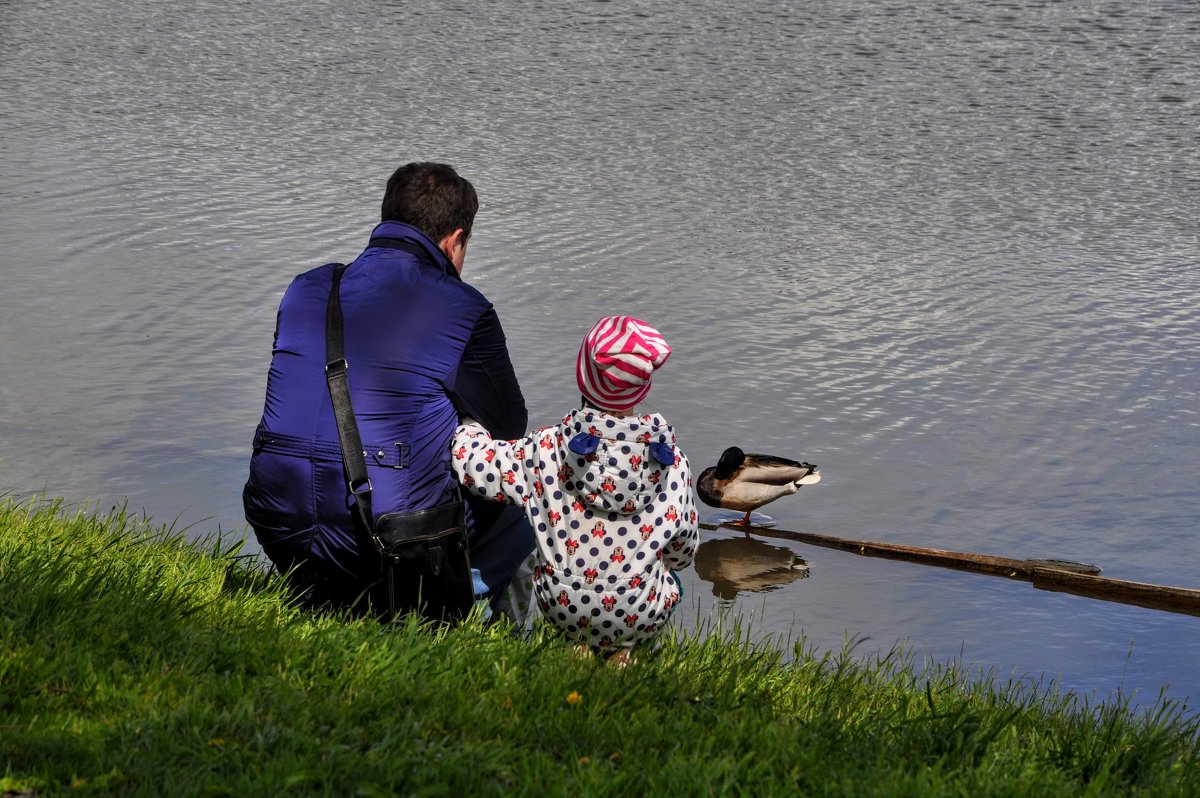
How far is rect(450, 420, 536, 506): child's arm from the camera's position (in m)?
4.11

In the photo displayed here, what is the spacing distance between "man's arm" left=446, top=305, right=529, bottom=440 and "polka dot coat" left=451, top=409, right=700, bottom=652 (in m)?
0.20

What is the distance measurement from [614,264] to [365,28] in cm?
1225

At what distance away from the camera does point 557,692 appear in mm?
3457

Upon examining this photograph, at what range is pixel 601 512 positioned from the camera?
4.01 metres

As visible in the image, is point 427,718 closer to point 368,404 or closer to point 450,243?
point 368,404

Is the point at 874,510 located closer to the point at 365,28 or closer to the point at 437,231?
the point at 437,231

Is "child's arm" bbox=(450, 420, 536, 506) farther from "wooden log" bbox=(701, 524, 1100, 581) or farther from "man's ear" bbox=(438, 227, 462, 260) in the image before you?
"wooden log" bbox=(701, 524, 1100, 581)

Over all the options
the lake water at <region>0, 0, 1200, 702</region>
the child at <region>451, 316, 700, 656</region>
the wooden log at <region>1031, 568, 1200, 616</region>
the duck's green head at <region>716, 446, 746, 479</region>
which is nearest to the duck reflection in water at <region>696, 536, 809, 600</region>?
the lake water at <region>0, 0, 1200, 702</region>

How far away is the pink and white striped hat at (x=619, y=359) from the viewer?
3828 mm

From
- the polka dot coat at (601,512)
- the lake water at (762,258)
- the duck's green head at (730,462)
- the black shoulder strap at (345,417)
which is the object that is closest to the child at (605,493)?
the polka dot coat at (601,512)

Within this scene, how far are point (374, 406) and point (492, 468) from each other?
37cm

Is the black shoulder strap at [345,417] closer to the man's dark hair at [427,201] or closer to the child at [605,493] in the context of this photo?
the child at [605,493]

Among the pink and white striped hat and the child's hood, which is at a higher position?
the pink and white striped hat

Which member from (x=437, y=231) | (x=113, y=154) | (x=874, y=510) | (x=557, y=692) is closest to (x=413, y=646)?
(x=557, y=692)
